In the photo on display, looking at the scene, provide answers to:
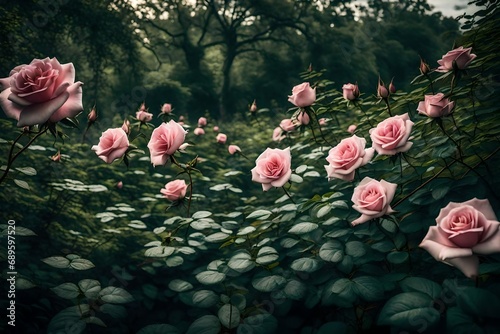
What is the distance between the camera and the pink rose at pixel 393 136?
57.1 inches

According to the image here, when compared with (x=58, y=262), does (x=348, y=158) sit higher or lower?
higher

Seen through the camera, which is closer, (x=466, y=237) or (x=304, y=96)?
(x=466, y=237)

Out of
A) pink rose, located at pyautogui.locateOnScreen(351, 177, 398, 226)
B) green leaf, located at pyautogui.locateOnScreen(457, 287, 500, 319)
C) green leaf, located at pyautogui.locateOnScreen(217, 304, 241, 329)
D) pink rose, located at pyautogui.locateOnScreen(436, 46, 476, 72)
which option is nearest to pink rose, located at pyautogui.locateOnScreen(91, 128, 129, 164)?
green leaf, located at pyautogui.locateOnScreen(217, 304, 241, 329)

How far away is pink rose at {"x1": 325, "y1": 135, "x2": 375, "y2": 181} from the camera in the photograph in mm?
1533

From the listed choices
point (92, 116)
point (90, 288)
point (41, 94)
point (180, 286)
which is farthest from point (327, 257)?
point (92, 116)

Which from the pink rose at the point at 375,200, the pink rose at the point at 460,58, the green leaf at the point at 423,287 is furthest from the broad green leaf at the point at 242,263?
the pink rose at the point at 460,58

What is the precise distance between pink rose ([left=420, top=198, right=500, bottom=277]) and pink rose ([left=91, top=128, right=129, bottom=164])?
146 cm

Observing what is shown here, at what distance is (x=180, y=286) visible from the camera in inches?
72.3

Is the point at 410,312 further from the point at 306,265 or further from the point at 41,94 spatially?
the point at 41,94

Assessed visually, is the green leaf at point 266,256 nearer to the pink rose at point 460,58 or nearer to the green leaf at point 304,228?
the green leaf at point 304,228

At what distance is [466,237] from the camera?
1.00 m

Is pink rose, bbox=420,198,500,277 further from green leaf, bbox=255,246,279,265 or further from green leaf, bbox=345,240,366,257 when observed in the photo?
green leaf, bbox=255,246,279,265

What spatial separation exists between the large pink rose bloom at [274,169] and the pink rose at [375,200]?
0.42 metres

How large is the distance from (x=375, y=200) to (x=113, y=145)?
1307mm
